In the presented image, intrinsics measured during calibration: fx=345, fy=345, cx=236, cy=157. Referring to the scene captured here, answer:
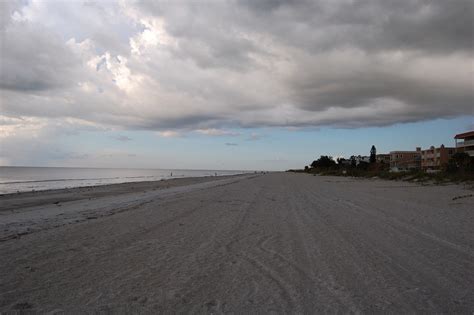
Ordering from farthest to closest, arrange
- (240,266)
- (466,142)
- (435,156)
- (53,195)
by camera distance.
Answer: (435,156) → (466,142) → (53,195) → (240,266)

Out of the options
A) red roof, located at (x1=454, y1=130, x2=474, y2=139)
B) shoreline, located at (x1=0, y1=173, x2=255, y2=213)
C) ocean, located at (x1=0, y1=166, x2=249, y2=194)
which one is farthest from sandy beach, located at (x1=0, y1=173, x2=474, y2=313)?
red roof, located at (x1=454, y1=130, x2=474, y2=139)

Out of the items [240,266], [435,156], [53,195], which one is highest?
[435,156]

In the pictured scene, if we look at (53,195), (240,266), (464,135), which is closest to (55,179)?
(53,195)

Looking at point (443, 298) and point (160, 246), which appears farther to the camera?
point (160, 246)

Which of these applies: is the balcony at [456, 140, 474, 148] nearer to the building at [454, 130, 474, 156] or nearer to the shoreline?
the building at [454, 130, 474, 156]

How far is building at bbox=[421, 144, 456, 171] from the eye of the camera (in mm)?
80250

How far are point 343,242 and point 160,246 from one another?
362 cm

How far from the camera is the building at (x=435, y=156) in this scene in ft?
263

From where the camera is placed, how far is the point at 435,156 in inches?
3366

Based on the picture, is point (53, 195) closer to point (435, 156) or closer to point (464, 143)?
point (464, 143)

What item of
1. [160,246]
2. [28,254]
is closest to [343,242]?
[160,246]

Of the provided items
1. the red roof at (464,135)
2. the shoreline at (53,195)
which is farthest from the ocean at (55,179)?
the red roof at (464,135)

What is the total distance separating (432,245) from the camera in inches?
259

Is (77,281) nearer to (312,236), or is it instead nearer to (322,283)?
(322,283)
